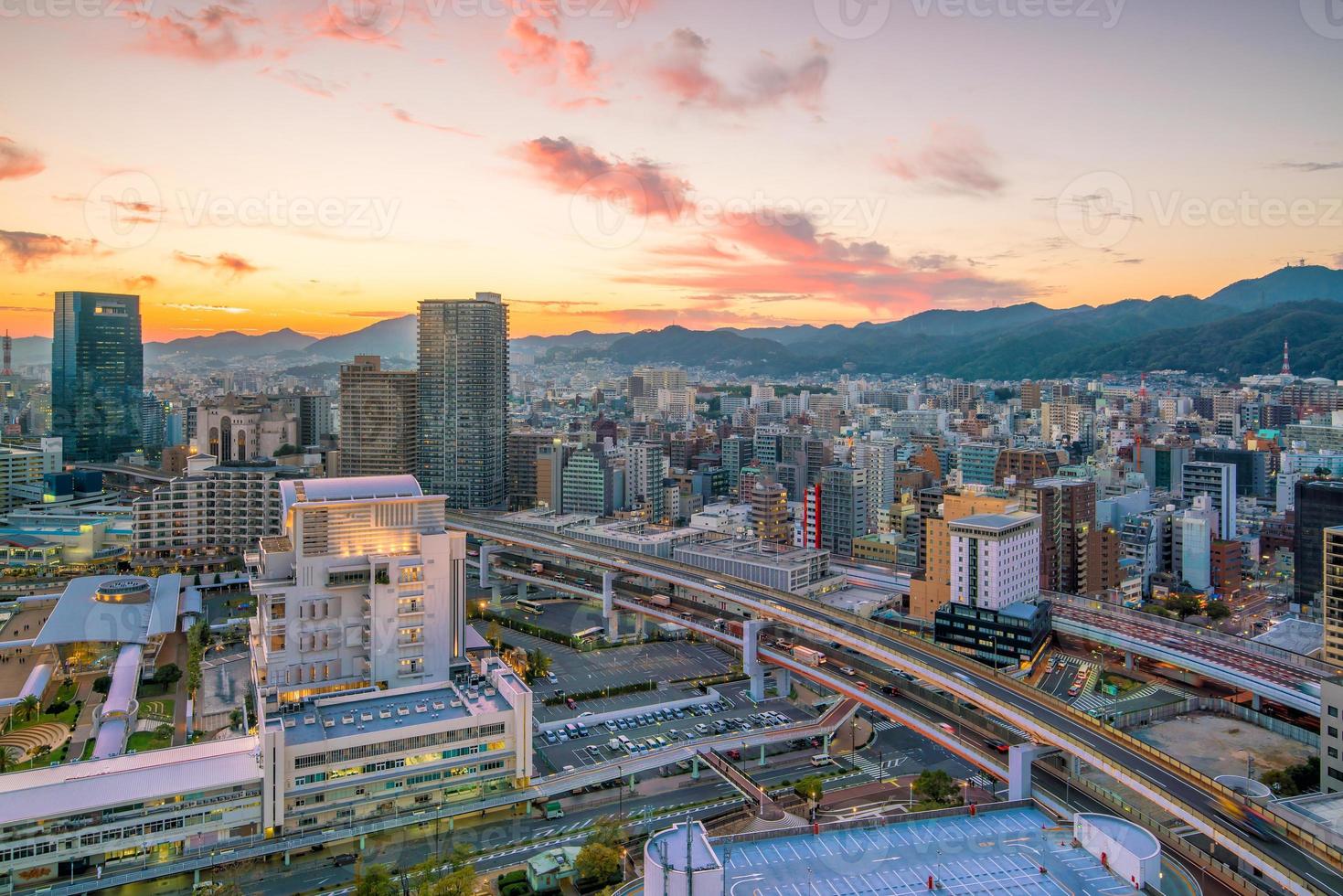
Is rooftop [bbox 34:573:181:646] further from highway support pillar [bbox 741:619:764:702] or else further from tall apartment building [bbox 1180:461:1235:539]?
tall apartment building [bbox 1180:461:1235:539]

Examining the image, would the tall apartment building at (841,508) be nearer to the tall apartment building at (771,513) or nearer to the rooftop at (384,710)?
the tall apartment building at (771,513)

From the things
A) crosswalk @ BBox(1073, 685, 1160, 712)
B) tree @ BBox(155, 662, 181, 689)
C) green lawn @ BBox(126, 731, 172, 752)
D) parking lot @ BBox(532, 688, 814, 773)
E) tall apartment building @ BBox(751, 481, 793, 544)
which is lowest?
parking lot @ BBox(532, 688, 814, 773)

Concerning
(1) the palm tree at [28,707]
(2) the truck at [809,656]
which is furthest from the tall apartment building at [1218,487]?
(1) the palm tree at [28,707]

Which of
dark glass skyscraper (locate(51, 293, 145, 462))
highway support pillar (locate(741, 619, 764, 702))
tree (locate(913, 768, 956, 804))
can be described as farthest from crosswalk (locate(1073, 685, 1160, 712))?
dark glass skyscraper (locate(51, 293, 145, 462))

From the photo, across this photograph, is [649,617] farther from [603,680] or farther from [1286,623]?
[1286,623]

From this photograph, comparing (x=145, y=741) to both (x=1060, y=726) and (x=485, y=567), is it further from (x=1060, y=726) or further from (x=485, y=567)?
(x=1060, y=726)
